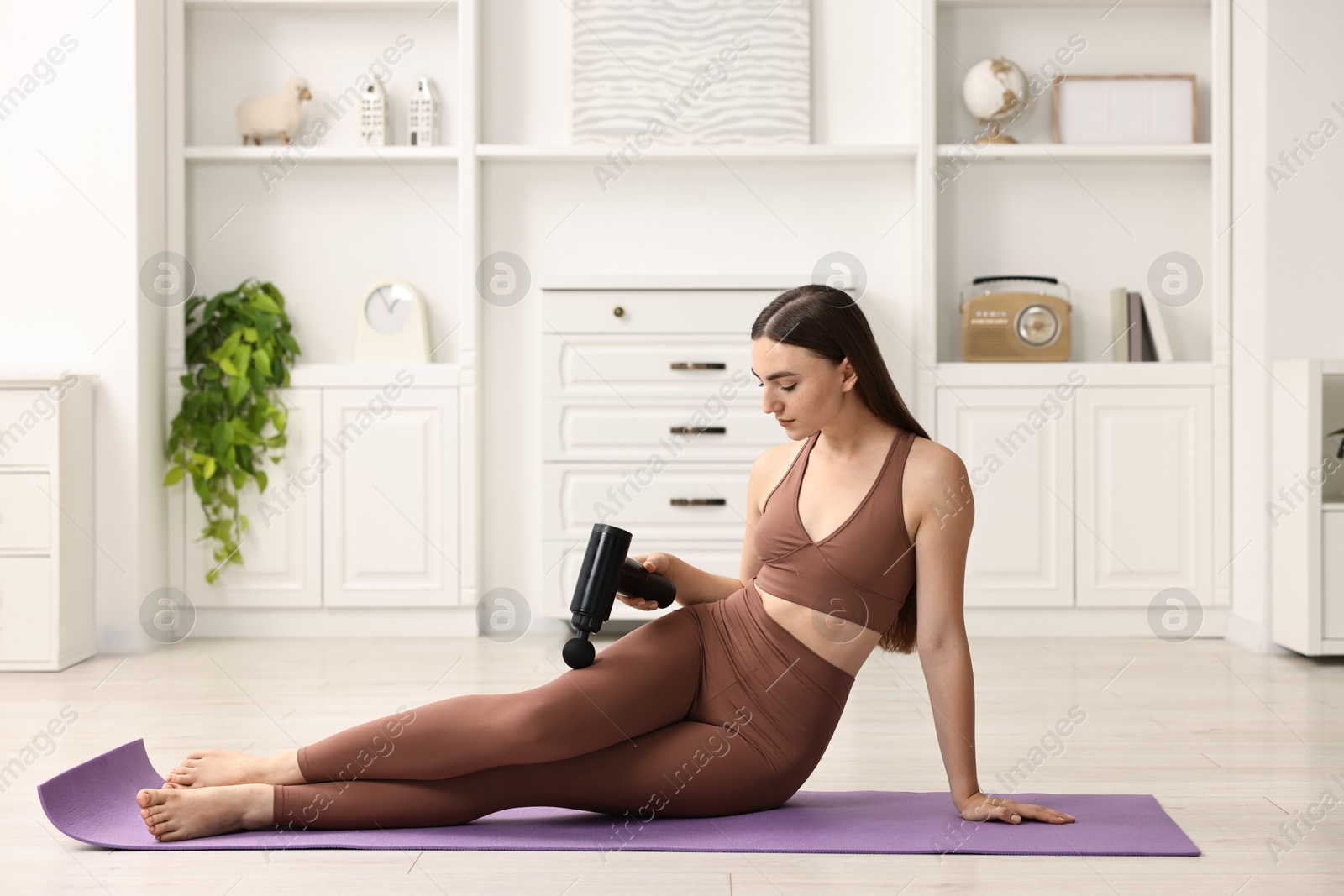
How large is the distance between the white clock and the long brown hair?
2.20m

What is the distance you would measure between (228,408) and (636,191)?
1536mm

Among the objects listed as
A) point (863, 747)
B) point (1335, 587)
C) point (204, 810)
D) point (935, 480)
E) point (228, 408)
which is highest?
point (228, 408)

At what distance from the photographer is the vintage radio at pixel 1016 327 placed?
3.61 metres

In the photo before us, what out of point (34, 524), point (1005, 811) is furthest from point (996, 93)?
point (34, 524)

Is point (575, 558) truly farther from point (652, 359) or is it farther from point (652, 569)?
point (652, 569)

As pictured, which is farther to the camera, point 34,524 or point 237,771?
point 34,524

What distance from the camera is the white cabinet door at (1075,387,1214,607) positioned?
354 cm

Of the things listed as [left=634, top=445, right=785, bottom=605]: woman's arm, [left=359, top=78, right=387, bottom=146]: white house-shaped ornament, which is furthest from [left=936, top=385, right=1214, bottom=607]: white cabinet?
[left=359, top=78, right=387, bottom=146]: white house-shaped ornament

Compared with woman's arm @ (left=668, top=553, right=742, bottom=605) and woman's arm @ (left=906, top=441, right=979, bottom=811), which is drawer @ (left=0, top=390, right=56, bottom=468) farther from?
woman's arm @ (left=906, top=441, right=979, bottom=811)

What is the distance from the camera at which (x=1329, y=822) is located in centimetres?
179

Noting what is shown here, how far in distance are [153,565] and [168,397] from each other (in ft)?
1.79

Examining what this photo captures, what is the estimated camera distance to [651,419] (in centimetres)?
354

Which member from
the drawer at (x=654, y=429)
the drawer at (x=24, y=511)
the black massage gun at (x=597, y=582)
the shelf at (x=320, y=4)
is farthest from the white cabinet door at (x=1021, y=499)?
the drawer at (x=24, y=511)

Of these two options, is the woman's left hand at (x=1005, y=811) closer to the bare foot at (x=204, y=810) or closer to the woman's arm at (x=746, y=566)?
the woman's arm at (x=746, y=566)
